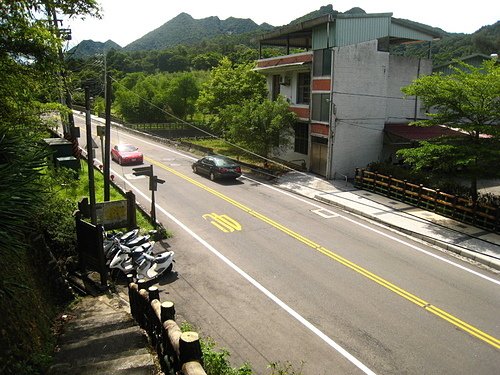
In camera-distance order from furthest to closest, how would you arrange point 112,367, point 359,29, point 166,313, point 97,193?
point 359,29, point 97,193, point 166,313, point 112,367

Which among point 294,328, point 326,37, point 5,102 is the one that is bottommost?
point 294,328

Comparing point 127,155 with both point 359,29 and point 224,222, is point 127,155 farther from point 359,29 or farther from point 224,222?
point 359,29

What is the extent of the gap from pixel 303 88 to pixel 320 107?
3.41 meters

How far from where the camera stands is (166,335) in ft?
18.9

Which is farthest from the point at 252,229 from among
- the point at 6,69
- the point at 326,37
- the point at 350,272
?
the point at 326,37

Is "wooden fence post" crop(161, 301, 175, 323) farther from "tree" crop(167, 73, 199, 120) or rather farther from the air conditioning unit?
"tree" crop(167, 73, 199, 120)

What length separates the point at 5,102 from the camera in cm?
974

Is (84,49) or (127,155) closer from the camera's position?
(84,49)

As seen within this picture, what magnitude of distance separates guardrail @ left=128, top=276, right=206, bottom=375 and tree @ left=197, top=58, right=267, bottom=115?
92.1 feet

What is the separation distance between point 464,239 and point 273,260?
7.68 metres

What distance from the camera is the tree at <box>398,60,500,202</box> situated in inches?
603

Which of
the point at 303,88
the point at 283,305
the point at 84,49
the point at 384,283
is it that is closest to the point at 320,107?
the point at 303,88

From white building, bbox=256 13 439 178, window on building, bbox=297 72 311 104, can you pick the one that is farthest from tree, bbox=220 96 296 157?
window on building, bbox=297 72 311 104

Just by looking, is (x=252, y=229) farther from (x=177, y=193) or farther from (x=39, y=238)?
(x=39, y=238)
